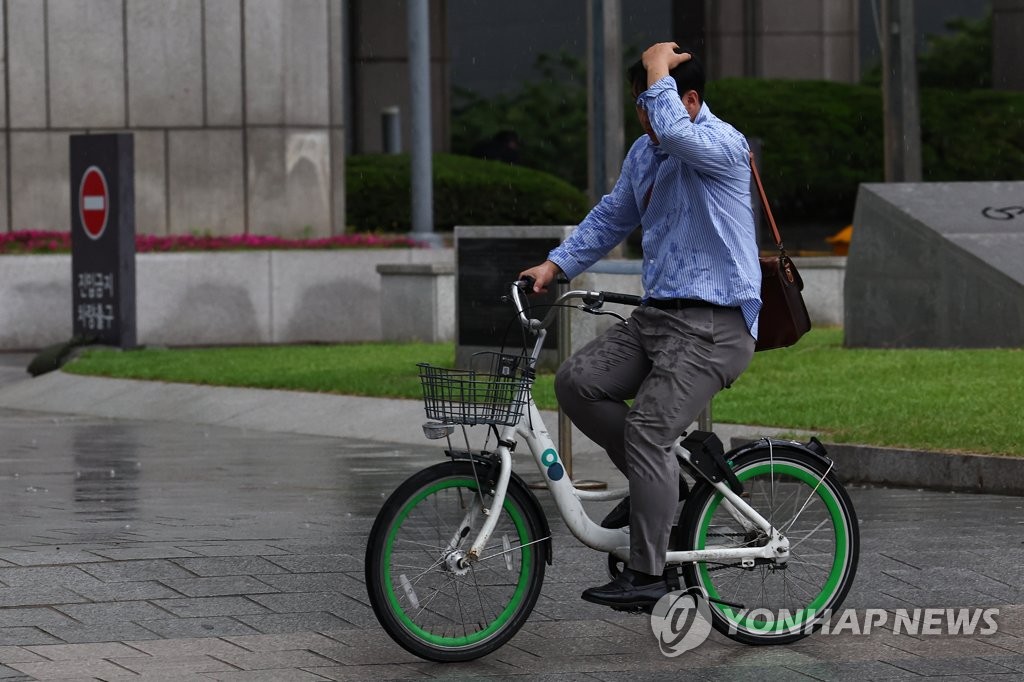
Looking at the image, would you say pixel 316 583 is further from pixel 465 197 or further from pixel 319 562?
pixel 465 197

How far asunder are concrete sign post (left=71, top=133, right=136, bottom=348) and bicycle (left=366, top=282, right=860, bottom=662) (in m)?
12.9

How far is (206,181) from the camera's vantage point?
2316 centimetres

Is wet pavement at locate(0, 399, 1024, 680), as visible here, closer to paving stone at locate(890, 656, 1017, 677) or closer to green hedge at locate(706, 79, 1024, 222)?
paving stone at locate(890, 656, 1017, 677)

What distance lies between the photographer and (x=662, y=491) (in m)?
6.19

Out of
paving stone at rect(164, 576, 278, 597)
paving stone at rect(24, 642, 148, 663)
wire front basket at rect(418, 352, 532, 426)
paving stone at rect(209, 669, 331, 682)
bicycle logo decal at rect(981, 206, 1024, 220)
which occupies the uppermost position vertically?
bicycle logo decal at rect(981, 206, 1024, 220)

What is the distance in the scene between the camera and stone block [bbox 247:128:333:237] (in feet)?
76.1

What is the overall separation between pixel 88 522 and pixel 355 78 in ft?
104

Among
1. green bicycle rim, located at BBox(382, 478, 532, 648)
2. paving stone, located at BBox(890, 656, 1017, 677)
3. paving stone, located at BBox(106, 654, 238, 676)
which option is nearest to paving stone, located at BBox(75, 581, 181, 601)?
paving stone, located at BBox(106, 654, 238, 676)

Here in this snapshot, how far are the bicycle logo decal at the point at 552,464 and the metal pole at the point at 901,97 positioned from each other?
63.8ft

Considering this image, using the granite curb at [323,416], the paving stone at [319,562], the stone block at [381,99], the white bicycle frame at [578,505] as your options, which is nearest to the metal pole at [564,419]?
the granite curb at [323,416]

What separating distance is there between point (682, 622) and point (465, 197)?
22.2 meters

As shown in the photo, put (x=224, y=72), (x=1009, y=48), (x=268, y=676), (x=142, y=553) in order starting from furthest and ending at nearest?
(x=1009, y=48) < (x=224, y=72) < (x=142, y=553) < (x=268, y=676)

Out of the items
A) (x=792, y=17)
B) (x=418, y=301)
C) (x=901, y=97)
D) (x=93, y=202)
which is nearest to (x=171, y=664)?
(x=93, y=202)

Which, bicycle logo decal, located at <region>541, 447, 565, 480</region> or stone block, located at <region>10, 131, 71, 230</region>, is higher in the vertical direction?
stone block, located at <region>10, 131, 71, 230</region>
